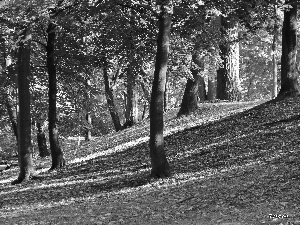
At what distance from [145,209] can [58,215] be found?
1889mm

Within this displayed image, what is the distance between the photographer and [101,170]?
14422 mm

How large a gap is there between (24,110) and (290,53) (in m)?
9.27

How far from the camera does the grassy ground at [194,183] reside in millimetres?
8055

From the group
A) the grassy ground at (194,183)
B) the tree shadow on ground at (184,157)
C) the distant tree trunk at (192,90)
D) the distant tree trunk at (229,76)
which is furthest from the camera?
the distant tree trunk at (229,76)

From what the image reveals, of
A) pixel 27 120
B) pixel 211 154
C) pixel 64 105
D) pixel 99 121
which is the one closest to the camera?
pixel 211 154

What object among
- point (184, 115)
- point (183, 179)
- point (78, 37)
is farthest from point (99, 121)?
point (183, 179)

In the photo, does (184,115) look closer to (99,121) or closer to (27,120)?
(27,120)

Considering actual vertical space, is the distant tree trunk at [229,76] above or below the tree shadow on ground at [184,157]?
above

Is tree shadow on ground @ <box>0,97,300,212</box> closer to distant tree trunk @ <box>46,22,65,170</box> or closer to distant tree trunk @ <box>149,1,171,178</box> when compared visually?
distant tree trunk @ <box>149,1,171,178</box>

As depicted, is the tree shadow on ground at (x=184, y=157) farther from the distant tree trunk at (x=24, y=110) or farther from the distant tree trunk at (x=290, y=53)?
the distant tree trunk at (x=290, y=53)

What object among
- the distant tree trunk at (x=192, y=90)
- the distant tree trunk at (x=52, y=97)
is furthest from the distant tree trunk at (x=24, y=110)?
the distant tree trunk at (x=192, y=90)

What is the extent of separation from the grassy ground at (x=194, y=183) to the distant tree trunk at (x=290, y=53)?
649 millimetres

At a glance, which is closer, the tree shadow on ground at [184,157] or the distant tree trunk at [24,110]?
the tree shadow on ground at [184,157]

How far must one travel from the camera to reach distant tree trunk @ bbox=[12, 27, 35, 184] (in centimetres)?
1520
